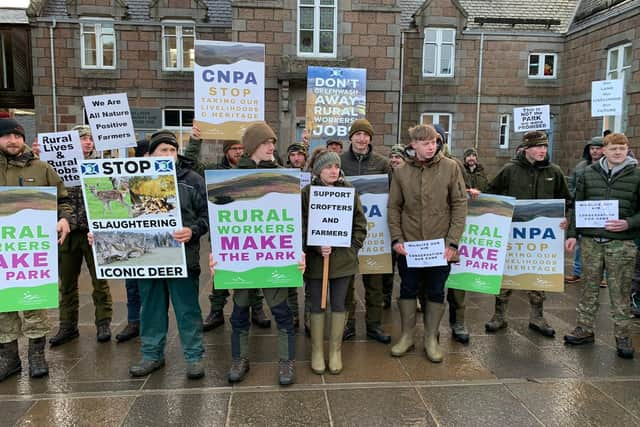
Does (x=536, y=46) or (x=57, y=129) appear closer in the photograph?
(x=57, y=129)

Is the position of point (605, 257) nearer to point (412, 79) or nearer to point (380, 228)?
point (380, 228)

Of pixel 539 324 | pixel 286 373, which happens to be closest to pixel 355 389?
pixel 286 373

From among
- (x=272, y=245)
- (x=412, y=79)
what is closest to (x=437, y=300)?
(x=272, y=245)

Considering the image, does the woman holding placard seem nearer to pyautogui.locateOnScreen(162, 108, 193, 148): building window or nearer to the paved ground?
the paved ground

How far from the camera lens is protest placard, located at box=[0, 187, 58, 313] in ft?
12.4

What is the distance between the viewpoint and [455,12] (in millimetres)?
17172

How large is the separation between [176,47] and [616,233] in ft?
50.4

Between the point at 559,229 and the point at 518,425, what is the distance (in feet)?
7.92

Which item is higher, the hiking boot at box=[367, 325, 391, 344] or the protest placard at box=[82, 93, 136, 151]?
the protest placard at box=[82, 93, 136, 151]

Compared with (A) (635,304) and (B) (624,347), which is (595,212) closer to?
(B) (624,347)

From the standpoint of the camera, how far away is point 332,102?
6434 mm

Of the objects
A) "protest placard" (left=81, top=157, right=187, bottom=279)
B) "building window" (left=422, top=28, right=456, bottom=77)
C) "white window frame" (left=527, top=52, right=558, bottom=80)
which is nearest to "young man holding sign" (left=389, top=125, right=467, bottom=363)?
"protest placard" (left=81, top=157, right=187, bottom=279)

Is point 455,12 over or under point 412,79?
over

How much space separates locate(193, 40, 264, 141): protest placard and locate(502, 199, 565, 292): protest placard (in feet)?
10.3
